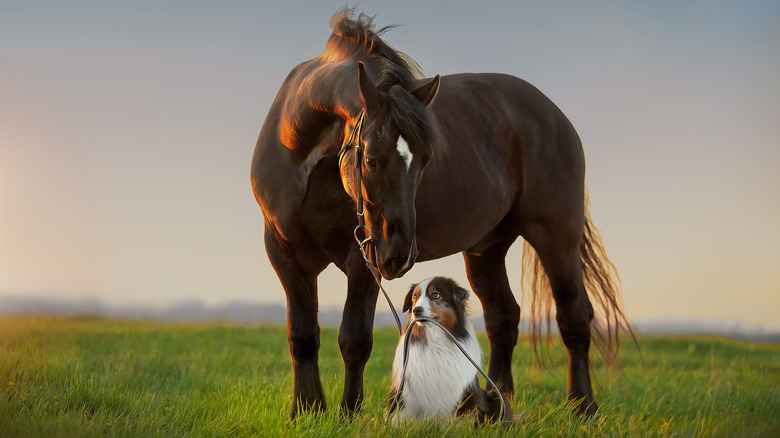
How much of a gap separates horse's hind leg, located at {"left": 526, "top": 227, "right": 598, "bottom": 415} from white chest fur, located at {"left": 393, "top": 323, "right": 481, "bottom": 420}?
2.03 meters

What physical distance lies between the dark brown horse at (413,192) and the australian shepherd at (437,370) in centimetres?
37

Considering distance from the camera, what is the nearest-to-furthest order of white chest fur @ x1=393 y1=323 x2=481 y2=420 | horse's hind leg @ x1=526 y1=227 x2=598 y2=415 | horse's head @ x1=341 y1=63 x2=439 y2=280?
horse's head @ x1=341 y1=63 x2=439 y2=280 < white chest fur @ x1=393 y1=323 x2=481 y2=420 < horse's hind leg @ x1=526 y1=227 x2=598 y2=415

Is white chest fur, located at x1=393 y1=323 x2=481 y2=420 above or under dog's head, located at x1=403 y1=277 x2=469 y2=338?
under

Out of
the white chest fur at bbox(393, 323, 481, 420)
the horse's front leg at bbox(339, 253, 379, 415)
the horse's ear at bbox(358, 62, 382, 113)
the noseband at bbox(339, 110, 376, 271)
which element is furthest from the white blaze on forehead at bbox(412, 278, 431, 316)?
the horse's ear at bbox(358, 62, 382, 113)

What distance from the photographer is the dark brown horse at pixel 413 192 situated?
356 centimetres

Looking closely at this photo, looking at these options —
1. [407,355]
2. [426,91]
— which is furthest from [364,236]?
[426,91]

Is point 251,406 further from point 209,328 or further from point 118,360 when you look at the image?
point 209,328

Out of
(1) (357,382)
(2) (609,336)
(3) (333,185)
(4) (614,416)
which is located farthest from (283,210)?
(2) (609,336)

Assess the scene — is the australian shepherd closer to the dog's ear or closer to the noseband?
the dog's ear

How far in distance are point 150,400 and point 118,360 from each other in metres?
2.69

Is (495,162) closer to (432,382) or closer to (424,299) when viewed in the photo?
(424,299)

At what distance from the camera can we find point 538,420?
4293mm

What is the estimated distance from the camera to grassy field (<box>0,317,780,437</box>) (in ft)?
13.1

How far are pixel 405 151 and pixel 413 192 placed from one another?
0.23 metres
